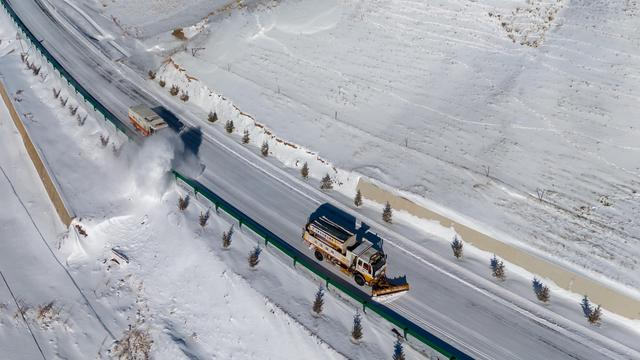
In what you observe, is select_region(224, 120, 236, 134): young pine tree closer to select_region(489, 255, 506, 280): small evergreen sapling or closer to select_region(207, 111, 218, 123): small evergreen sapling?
select_region(207, 111, 218, 123): small evergreen sapling

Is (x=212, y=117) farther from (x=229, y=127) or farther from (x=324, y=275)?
(x=324, y=275)

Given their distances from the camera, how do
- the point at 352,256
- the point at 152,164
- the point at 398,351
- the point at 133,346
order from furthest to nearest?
the point at 152,164
the point at 352,256
the point at 133,346
the point at 398,351

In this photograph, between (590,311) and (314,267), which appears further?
(314,267)

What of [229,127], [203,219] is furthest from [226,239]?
[229,127]

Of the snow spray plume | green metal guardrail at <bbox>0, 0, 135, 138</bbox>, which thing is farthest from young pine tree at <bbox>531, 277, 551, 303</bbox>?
green metal guardrail at <bbox>0, 0, 135, 138</bbox>

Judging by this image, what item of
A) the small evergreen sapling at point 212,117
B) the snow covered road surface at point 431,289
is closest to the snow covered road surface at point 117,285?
the snow covered road surface at point 431,289

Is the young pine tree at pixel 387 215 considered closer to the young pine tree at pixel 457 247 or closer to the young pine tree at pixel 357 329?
the young pine tree at pixel 457 247
